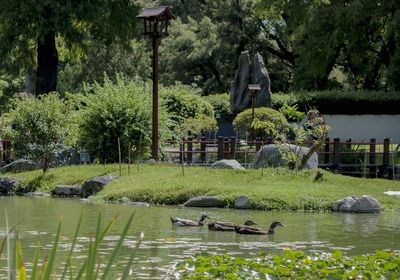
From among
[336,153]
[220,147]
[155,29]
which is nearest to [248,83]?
[336,153]

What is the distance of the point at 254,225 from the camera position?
14.9m

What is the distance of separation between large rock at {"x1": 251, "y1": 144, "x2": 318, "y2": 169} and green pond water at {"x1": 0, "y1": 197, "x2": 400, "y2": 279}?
3.53m

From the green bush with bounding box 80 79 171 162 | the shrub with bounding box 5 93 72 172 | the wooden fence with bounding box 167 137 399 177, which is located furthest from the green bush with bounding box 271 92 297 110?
the shrub with bounding box 5 93 72 172

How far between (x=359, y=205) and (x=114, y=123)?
26.5ft

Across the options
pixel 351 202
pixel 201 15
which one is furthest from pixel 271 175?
pixel 201 15

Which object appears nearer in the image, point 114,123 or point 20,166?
point 114,123

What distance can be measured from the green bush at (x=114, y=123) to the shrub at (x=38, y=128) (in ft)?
2.46

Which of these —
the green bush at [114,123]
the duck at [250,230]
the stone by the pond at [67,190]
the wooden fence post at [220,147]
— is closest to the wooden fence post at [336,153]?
the wooden fence post at [220,147]

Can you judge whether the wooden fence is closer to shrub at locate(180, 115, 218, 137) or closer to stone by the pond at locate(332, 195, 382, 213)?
shrub at locate(180, 115, 218, 137)

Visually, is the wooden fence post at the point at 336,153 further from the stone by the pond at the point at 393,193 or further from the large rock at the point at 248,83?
A: the large rock at the point at 248,83

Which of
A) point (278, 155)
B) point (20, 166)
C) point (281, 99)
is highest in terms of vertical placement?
point (281, 99)

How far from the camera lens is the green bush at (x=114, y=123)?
23.8m

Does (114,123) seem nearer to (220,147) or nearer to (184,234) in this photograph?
(220,147)

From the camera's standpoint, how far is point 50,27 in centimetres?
3203
